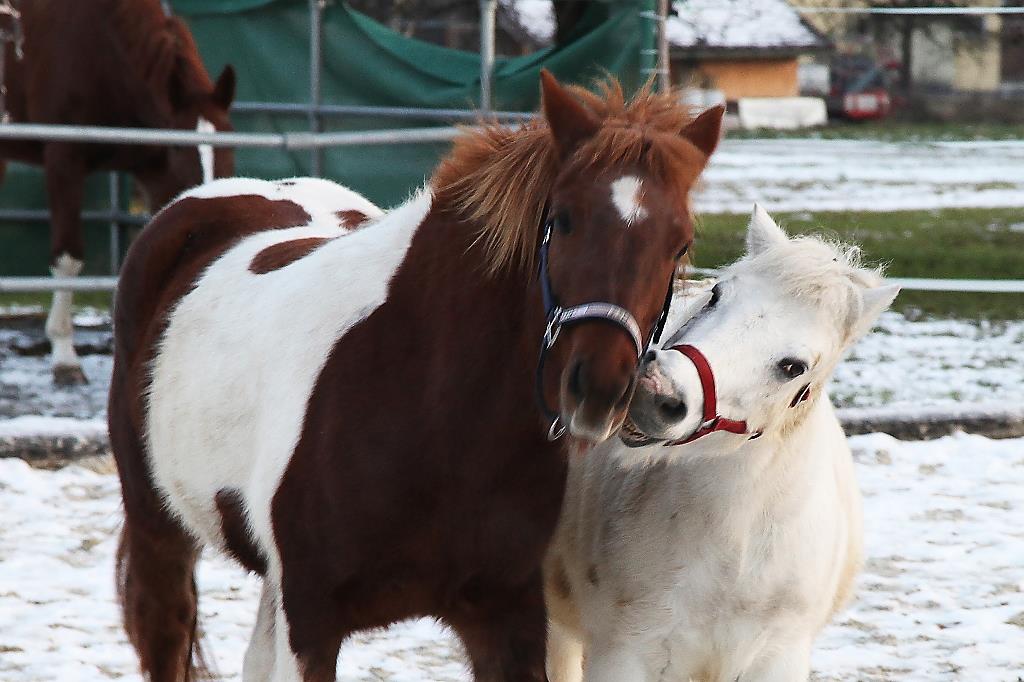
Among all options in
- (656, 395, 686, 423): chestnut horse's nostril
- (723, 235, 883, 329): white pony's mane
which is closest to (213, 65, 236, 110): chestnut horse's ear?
(723, 235, 883, 329): white pony's mane

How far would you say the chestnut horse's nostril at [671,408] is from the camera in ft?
7.36

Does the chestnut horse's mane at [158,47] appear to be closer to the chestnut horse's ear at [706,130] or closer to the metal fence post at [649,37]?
the metal fence post at [649,37]

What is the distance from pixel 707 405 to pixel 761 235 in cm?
50

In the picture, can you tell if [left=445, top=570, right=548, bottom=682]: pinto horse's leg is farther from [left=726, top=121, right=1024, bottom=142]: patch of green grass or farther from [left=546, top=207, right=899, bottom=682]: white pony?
[left=726, top=121, right=1024, bottom=142]: patch of green grass

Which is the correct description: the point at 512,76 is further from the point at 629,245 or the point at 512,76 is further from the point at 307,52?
the point at 629,245

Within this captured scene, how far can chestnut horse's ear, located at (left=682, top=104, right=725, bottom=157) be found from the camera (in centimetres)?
238

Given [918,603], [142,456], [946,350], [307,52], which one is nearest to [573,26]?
[307,52]

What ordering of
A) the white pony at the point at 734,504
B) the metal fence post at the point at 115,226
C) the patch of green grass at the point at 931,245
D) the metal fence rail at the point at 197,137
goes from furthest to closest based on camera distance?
1. the patch of green grass at the point at 931,245
2. the metal fence post at the point at 115,226
3. the metal fence rail at the point at 197,137
4. the white pony at the point at 734,504

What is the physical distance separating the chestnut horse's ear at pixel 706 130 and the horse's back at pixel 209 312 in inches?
35.3

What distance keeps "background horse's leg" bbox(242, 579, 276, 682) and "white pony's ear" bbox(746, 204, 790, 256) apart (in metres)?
1.39

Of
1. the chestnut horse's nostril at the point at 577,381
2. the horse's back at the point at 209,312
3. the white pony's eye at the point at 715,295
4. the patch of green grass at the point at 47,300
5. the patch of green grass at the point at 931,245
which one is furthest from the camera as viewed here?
the patch of green grass at the point at 931,245

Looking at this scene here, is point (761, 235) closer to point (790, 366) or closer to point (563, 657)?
point (790, 366)

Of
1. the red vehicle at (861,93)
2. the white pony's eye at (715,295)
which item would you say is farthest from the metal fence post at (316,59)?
the red vehicle at (861,93)

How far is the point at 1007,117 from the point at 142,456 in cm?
1714
